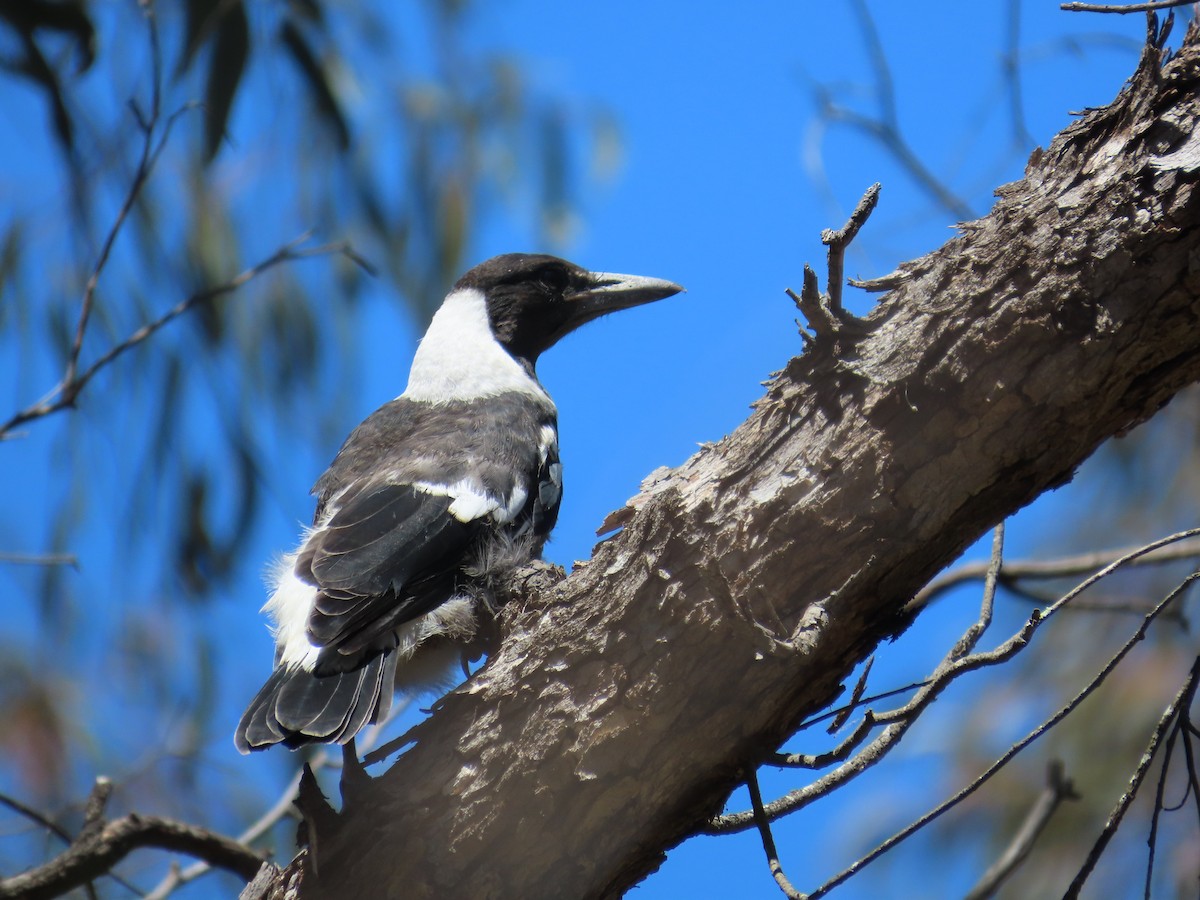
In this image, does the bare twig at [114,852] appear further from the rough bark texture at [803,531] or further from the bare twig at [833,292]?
the bare twig at [833,292]

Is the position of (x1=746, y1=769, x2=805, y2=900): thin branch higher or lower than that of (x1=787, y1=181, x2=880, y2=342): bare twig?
lower

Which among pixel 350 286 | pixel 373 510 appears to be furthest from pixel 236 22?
pixel 373 510

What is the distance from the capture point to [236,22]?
2.69 m

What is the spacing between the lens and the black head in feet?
9.08

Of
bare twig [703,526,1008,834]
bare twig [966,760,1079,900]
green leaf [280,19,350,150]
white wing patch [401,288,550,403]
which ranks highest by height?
green leaf [280,19,350,150]

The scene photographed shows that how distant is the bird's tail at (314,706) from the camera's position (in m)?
1.45

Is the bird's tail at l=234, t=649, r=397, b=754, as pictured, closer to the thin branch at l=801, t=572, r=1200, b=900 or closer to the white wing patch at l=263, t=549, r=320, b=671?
the white wing patch at l=263, t=549, r=320, b=671

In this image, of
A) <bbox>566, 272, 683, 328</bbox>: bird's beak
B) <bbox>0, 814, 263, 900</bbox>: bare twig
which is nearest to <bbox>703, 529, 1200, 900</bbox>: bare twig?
<bbox>0, 814, 263, 900</bbox>: bare twig

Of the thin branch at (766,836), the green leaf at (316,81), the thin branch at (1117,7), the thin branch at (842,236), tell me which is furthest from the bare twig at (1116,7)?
the green leaf at (316,81)

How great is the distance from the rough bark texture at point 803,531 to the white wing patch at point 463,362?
107 cm

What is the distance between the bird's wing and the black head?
3.20 feet

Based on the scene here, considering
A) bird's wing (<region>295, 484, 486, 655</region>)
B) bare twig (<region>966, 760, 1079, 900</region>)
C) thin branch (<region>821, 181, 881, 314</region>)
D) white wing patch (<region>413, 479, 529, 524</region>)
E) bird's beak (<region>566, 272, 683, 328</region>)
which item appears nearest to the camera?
thin branch (<region>821, 181, 881, 314</region>)

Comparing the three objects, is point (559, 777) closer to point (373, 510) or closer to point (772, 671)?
point (772, 671)

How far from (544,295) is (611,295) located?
0.16 metres
